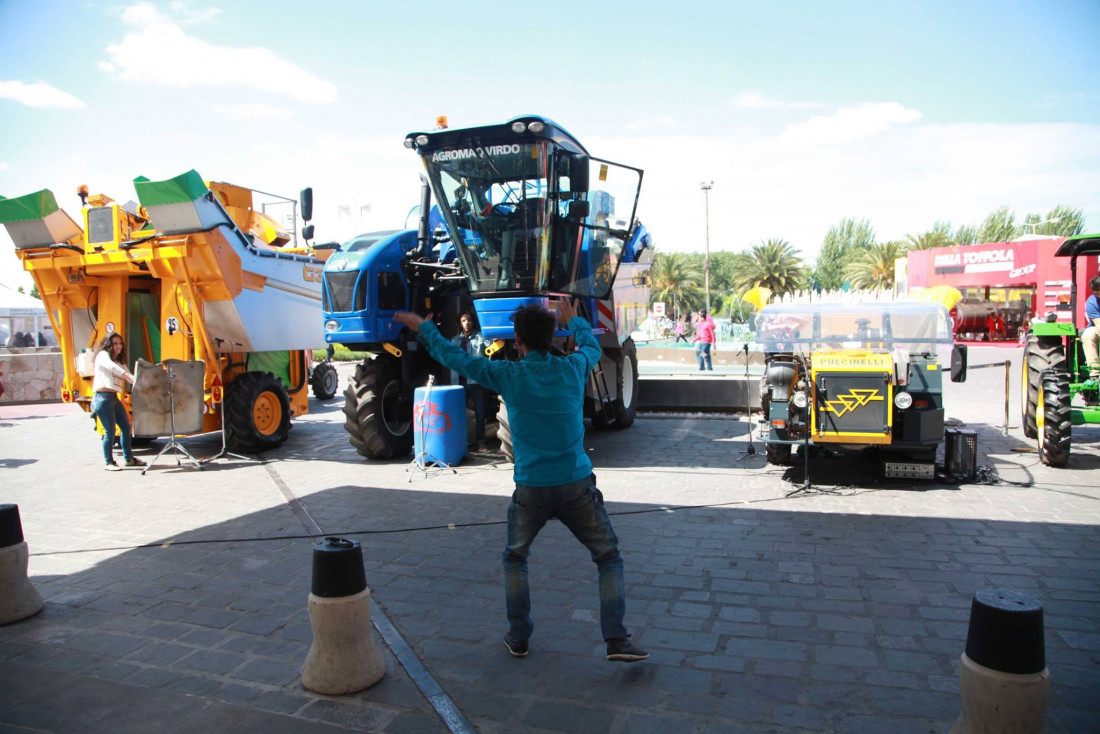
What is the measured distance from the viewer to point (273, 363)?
37.8 ft

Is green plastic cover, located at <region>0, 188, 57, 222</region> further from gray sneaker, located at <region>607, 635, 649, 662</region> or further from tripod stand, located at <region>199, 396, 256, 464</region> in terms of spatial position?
gray sneaker, located at <region>607, 635, 649, 662</region>

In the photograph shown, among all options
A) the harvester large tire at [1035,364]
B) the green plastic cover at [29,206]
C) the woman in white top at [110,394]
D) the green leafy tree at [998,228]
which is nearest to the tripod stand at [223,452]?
the woman in white top at [110,394]

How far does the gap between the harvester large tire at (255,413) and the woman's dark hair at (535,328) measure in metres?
7.28

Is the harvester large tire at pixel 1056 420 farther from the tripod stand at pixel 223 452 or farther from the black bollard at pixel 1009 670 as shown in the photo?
the tripod stand at pixel 223 452

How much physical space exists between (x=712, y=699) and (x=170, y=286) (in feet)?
28.3

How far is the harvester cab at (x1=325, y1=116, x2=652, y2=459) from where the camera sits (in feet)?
27.8

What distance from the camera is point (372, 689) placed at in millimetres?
3666

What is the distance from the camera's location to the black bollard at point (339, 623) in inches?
140

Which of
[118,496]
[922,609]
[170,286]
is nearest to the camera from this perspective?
[922,609]

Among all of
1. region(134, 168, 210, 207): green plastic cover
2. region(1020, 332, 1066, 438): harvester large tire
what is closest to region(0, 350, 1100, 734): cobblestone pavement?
region(1020, 332, 1066, 438): harvester large tire

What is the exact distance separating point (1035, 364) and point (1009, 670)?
7.93m

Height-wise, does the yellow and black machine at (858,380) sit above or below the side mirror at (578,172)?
below

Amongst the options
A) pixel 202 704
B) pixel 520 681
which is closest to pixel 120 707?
pixel 202 704

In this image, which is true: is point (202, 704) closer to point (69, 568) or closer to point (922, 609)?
point (69, 568)
